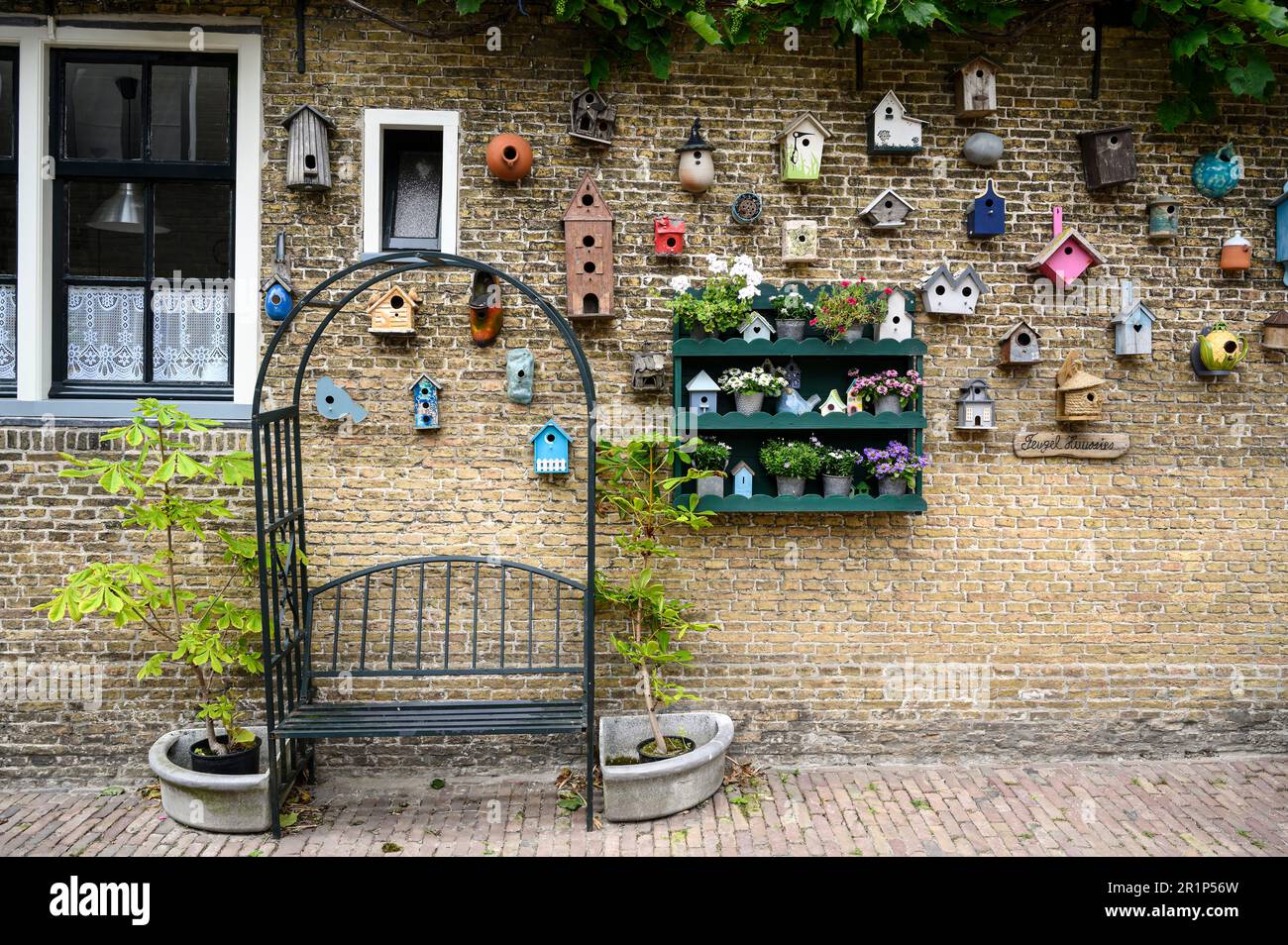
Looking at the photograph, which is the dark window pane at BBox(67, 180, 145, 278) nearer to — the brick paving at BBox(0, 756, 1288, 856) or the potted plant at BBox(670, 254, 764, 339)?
the brick paving at BBox(0, 756, 1288, 856)

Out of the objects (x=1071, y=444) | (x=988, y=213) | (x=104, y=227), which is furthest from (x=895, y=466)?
(x=104, y=227)

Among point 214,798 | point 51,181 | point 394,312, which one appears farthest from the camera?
point 51,181

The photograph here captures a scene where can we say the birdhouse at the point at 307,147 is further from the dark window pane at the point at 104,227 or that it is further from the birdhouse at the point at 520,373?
the birdhouse at the point at 520,373

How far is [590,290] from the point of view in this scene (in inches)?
209

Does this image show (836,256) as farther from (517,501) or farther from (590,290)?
(517,501)

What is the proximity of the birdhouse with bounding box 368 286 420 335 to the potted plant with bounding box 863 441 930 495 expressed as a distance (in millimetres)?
2792

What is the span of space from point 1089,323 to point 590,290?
3105 mm

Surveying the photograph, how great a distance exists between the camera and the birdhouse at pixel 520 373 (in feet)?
17.6

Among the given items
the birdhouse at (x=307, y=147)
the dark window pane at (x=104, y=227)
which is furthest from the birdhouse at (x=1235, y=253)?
the dark window pane at (x=104, y=227)

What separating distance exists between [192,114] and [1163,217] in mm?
5921

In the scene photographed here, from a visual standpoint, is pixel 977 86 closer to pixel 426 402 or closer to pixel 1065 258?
pixel 1065 258

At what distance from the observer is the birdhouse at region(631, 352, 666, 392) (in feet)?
17.6

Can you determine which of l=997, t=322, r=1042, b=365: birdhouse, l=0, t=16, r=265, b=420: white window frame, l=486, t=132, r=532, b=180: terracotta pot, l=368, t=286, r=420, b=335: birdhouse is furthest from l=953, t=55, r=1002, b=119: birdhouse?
l=0, t=16, r=265, b=420: white window frame

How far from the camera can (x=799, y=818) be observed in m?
4.99
